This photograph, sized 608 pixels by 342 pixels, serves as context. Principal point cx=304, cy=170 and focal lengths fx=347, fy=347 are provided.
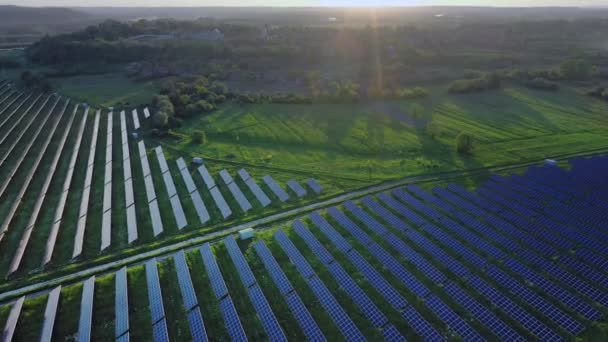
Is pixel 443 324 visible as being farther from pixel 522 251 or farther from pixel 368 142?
pixel 368 142

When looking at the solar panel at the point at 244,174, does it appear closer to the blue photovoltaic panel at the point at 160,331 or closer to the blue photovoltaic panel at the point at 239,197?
the blue photovoltaic panel at the point at 239,197

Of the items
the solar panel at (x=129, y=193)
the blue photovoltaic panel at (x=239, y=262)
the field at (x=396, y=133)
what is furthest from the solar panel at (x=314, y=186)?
the solar panel at (x=129, y=193)

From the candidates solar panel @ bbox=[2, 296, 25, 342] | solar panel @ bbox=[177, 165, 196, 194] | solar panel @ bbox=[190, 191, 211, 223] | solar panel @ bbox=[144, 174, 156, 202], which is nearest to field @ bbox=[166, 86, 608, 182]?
solar panel @ bbox=[177, 165, 196, 194]

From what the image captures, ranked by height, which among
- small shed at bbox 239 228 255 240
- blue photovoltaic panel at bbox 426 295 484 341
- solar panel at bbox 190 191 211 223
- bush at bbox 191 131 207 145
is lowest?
blue photovoltaic panel at bbox 426 295 484 341

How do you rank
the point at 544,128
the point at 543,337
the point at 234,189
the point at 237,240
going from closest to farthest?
the point at 543,337, the point at 237,240, the point at 234,189, the point at 544,128

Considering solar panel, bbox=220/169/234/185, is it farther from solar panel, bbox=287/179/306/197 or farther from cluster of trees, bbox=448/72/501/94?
cluster of trees, bbox=448/72/501/94

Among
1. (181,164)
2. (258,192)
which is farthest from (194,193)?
(181,164)

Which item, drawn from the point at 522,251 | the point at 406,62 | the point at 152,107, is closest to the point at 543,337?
the point at 522,251
